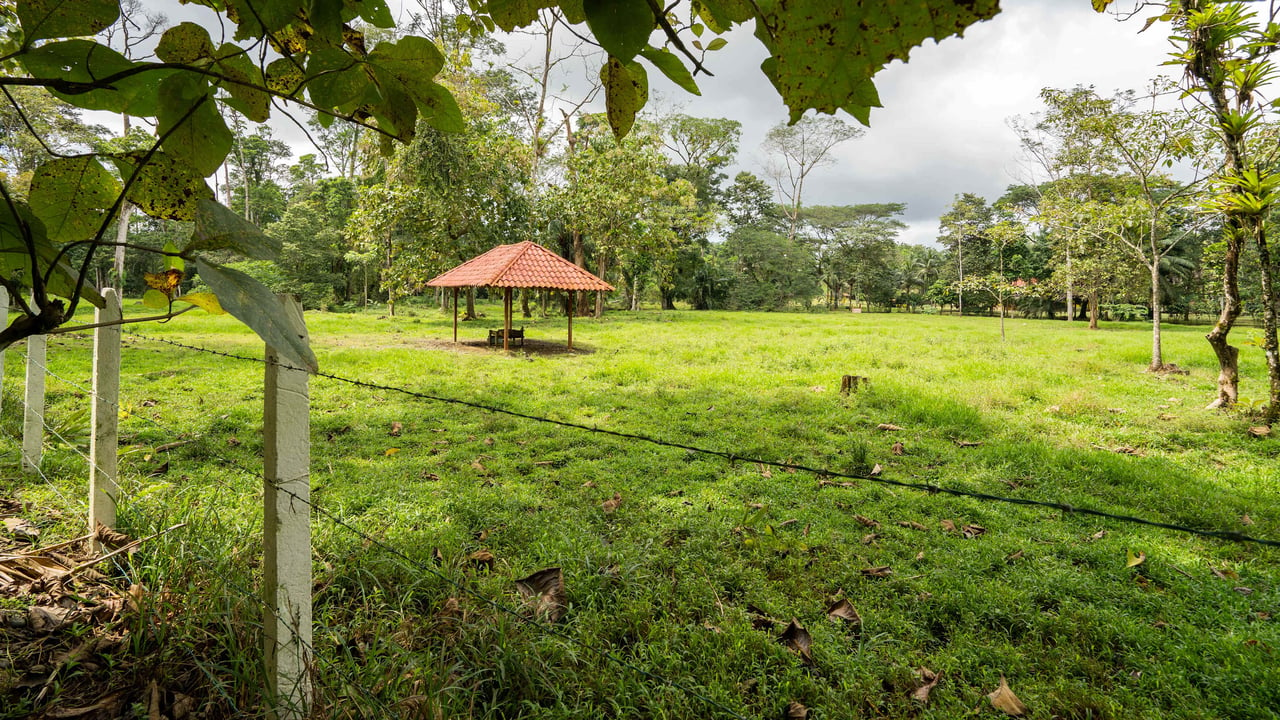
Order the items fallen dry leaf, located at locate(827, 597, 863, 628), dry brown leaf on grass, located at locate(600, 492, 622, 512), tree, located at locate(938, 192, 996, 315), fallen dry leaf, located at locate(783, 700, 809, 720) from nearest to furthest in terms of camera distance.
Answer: fallen dry leaf, located at locate(783, 700, 809, 720), fallen dry leaf, located at locate(827, 597, 863, 628), dry brown leaf on grass, located at locate(600, 492, 622, 512), tree, located at locate(938, 192, 996, 315)

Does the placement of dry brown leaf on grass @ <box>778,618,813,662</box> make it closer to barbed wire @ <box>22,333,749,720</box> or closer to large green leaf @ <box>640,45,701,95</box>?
barbed wire @ <box>22,333,749,720</box>

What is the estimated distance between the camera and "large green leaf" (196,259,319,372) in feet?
1.66

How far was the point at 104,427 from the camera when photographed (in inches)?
104

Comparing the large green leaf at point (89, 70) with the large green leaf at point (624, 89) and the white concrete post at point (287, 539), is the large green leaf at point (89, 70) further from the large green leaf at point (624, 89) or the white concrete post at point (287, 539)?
the white concrete post at point (287, 539)

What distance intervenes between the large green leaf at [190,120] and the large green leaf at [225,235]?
0.06 m

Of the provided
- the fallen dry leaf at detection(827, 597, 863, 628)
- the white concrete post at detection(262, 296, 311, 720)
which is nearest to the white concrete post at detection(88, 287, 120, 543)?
the white concrete post at detection(262, 296, 311, 720)

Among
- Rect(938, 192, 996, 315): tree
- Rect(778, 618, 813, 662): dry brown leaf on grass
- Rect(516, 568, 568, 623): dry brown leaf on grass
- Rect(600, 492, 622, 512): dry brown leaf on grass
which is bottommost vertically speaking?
Rect(778, 618, 813, 662): dry brown leaf on grass

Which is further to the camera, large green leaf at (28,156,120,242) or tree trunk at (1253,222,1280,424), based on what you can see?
tree trunk at (1253,222,1280,424)

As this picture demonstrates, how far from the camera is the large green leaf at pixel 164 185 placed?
0.73m

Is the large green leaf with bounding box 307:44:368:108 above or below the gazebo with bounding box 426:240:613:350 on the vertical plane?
below

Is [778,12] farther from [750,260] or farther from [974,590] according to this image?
[750,260]

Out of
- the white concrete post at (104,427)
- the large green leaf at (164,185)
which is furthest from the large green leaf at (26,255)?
the white concrete post at (104,427)

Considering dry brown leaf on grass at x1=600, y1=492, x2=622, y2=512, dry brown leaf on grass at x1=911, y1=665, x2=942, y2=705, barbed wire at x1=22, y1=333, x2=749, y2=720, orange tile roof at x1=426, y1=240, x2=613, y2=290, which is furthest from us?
orange tile roof at x1=426, y1=240, x2=613, y2=290

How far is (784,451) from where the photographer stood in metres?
5.66
